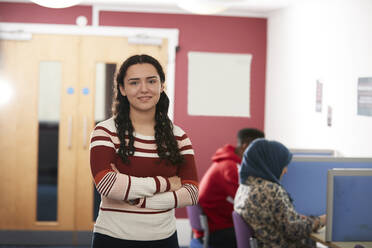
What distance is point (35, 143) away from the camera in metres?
4.87

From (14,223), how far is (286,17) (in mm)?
3272

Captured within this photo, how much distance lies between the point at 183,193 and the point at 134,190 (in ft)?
0.61

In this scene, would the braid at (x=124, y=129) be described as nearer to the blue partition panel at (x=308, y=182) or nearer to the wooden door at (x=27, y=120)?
the blue partition panel at (x=308, y=182)

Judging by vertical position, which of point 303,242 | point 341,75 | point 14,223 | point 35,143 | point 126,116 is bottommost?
point 14,223

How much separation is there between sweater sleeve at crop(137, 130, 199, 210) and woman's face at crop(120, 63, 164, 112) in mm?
181

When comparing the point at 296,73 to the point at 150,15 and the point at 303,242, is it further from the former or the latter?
the point at 303,242

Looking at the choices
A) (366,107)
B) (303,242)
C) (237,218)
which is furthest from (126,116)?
(366,107)

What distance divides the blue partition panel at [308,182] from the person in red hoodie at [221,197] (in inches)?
22.8

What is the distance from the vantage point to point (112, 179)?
5.46ft

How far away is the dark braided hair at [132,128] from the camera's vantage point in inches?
66.7

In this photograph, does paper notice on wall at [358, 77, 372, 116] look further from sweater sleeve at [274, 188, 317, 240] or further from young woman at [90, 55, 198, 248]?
young woman at [90, 55, 198, 248]

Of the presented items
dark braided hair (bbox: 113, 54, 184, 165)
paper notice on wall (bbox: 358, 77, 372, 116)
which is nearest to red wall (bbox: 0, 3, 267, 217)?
paper notice on wall (bbox: 358, 77, 372, 116)

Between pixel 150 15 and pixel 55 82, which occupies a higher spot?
pixel 150 15

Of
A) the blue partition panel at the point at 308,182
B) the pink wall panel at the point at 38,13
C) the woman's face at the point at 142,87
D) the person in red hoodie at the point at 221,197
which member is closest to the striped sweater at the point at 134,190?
the woman's face at the point at 142,87
